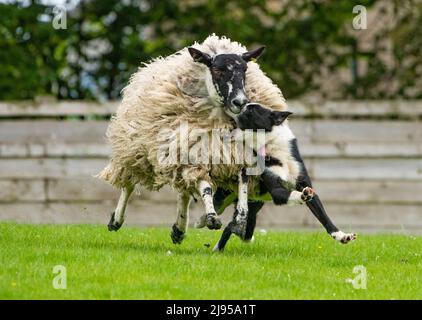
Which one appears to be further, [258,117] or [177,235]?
[177,235]

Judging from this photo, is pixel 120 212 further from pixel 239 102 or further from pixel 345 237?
pixel 345 237

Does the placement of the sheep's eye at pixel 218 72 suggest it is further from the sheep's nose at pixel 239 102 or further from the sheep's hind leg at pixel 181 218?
the sheep's hind leg at pixel 181 218

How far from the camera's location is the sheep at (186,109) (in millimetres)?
8867

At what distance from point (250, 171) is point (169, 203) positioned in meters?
7.28

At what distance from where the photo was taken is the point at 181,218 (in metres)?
9.45

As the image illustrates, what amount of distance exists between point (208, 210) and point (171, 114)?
3.46 feet

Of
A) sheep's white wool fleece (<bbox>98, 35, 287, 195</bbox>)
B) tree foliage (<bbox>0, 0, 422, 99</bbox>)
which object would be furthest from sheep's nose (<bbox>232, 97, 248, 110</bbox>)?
tree foliage (<bbox>0, 0, 422, 99</bbox>)

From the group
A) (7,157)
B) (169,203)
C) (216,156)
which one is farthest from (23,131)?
(216,156)

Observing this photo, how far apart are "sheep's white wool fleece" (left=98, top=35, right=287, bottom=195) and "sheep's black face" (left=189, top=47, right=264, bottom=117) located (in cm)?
12

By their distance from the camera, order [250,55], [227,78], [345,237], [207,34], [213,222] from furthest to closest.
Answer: [207,34], [250,55], [227,78], [213,222], [345,237]

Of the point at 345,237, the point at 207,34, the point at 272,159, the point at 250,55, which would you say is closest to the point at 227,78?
the point at 250,55

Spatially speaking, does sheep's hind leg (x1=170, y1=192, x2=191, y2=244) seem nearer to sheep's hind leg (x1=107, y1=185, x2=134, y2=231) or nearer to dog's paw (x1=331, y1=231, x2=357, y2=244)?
sheep's hind leg (x1=107, y1=185, x2=134, y2=231)

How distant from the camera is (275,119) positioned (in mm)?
8820

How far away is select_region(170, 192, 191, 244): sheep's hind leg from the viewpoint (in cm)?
934
